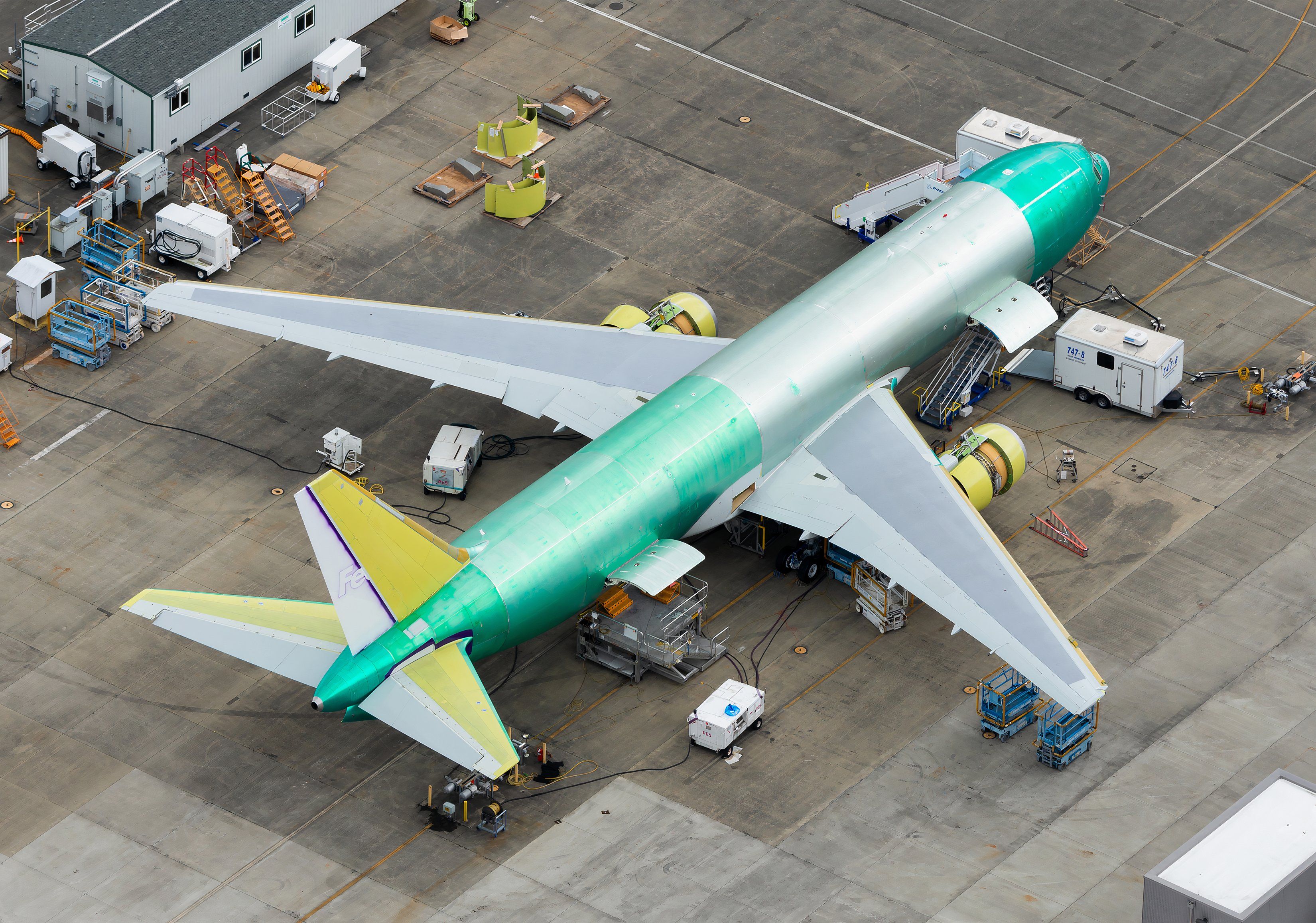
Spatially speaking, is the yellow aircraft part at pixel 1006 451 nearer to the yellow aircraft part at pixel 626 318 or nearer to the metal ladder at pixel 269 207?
the yellow aircraft part at pixel 626 318

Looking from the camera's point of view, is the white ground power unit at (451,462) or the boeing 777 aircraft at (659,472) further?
the white ground power unit at (451,462)

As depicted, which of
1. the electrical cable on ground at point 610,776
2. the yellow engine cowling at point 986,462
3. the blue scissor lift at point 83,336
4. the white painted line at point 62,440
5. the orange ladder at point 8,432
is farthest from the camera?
the blue scissor lift at point 83,336

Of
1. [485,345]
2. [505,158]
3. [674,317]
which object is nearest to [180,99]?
[505,158]

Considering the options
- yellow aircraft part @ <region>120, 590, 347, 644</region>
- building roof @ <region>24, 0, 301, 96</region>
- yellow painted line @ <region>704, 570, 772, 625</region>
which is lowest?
yellow painted line @ <region>704, 570, 772, 625</region>

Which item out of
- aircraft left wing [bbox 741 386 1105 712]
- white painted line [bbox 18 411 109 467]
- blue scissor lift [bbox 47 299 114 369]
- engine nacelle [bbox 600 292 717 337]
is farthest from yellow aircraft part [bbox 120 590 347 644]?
blue scissor lift [bbox 47 299 114 369]

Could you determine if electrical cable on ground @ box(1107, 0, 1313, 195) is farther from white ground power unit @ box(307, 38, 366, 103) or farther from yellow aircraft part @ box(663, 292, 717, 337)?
white ground power unit @ box(307, 38, 366, 103)

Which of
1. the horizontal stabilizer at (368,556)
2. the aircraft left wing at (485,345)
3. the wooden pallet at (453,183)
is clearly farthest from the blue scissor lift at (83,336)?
the horizontal stabilizer at (368,556)

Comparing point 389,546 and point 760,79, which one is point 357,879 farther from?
point 760,79
